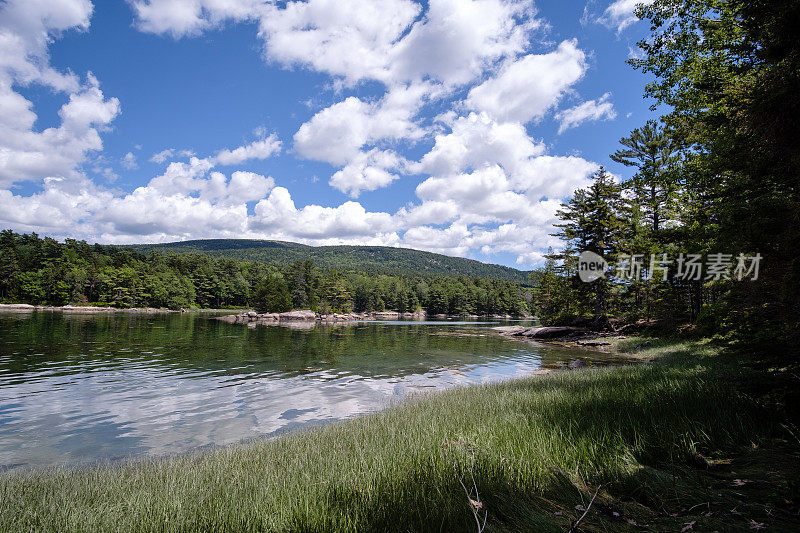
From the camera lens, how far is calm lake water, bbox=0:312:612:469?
9.30m

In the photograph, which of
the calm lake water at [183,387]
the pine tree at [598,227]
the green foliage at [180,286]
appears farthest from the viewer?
the green foliage at [180,286]

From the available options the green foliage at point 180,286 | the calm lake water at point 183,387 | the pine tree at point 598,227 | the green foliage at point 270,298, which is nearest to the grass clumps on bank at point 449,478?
the calm lake water at point 183,387

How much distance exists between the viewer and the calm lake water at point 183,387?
9.30 meters

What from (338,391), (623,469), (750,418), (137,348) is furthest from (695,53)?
(137,348)

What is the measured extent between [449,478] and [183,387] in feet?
47.9

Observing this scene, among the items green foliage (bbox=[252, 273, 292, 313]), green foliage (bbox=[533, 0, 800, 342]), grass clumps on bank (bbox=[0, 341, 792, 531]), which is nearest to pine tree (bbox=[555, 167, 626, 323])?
green foliage (bbox=[533, 0, 800, 342])

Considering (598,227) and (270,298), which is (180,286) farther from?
(598,227)

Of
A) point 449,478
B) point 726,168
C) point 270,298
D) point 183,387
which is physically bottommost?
point 270,298

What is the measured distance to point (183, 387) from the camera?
14.7 meters

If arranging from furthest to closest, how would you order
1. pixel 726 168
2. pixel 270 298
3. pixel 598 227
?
pixel 270 298 < pixel 598 227 < pixel 726 168

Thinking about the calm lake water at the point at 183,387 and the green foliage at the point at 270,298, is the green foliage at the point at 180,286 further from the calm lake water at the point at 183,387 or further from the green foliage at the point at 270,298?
the calm lake water at the point at 183,387

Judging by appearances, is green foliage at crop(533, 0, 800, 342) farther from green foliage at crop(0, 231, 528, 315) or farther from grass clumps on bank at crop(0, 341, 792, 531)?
green foliage at crop(0, 231, 528, 315)

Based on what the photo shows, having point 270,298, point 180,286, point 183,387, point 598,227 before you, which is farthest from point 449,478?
point 180,286

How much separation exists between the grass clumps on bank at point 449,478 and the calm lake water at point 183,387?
9.05 feet
